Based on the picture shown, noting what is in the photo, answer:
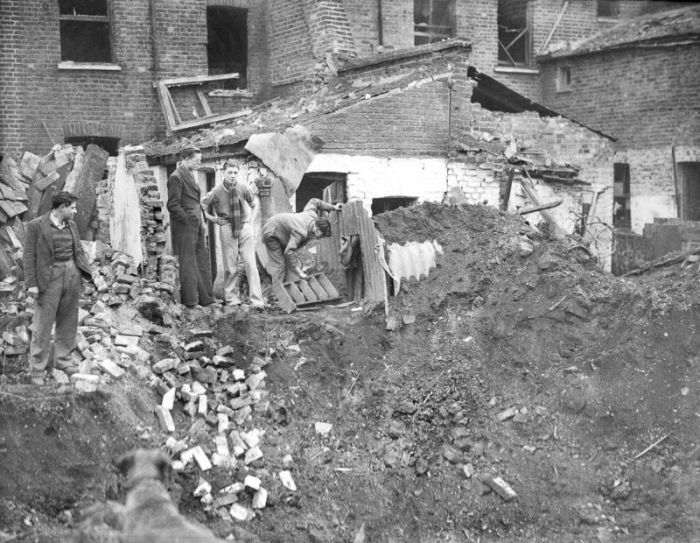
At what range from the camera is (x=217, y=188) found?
13164 mm

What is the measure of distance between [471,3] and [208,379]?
1528 centimetres

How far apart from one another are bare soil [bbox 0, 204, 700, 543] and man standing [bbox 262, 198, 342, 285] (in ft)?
2.34

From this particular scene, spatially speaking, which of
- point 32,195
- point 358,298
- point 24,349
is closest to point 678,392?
point 358,298

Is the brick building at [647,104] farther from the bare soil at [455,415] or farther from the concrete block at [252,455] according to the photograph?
the concrete block at [252,455]

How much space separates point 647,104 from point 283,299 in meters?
13.0

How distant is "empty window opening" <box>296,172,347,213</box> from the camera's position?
52.7ft

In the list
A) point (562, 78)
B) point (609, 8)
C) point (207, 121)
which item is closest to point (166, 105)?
point (207, 121)

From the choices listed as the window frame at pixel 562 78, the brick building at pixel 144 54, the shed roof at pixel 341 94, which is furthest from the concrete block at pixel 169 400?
the window frame at pixel 562 78

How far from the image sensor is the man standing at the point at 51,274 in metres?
9.87

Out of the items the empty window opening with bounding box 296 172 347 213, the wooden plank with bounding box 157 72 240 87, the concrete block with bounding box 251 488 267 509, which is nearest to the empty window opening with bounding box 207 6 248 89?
the wooden plank with bounding box 157 72 240 87

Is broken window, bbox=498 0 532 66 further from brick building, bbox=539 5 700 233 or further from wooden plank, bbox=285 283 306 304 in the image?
wooden plank, bbox=285 283 306 304

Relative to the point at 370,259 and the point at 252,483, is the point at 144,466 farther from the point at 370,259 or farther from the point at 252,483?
the point at 370,259

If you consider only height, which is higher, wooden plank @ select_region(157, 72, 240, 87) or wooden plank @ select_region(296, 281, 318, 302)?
wooden plank @ select_region(157, 72, 240, 87)

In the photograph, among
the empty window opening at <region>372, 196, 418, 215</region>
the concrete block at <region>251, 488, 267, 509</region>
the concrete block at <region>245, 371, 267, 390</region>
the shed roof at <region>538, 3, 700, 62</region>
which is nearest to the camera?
the concrete block at <region>251, 488, 267, 509</region>
